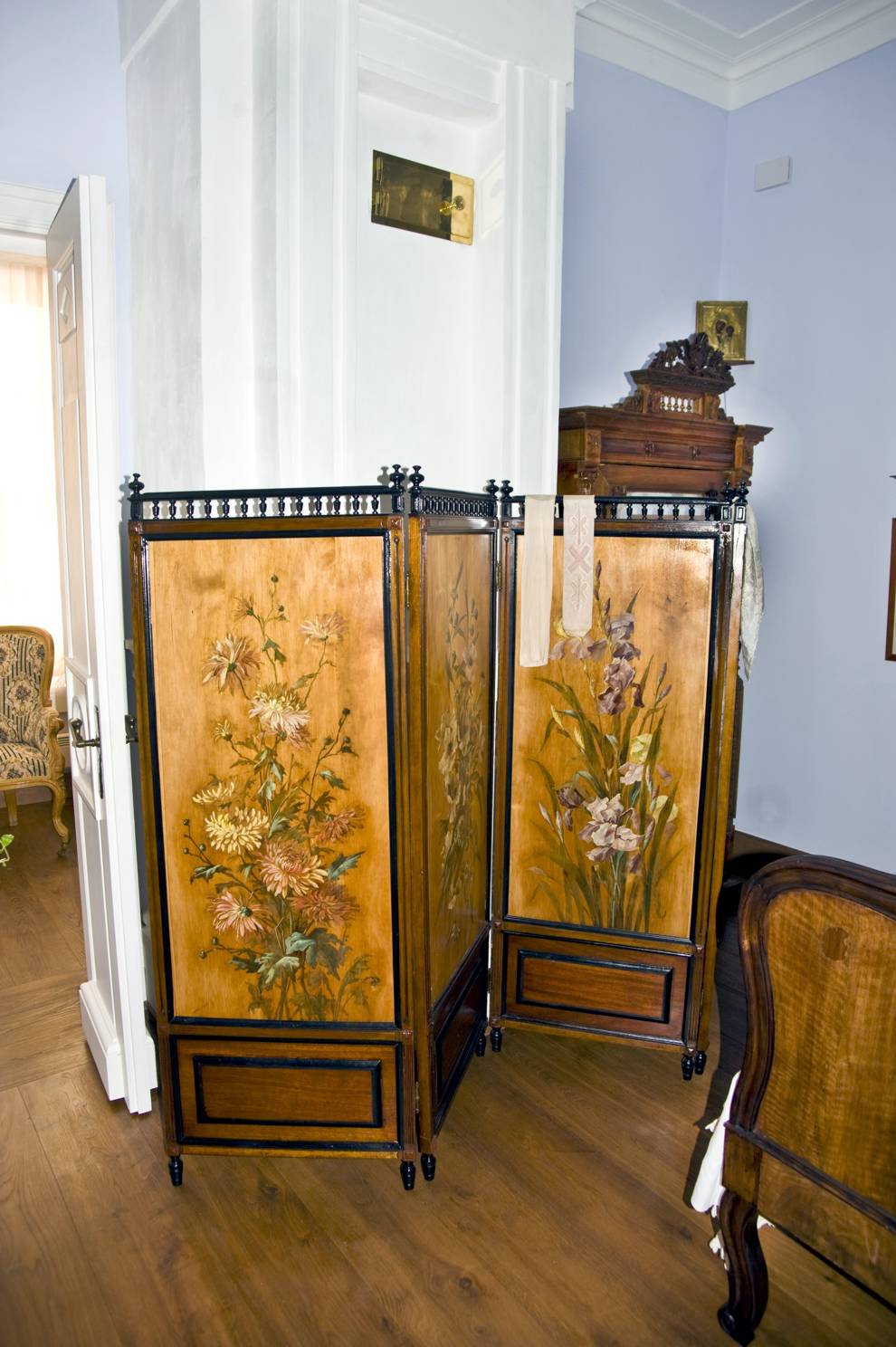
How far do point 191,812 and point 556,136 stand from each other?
2284mm

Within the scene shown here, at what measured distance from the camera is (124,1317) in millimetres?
1906

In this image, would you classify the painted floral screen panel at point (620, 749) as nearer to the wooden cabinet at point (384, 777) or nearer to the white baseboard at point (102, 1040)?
the wooden cabinet at point (384, 777)

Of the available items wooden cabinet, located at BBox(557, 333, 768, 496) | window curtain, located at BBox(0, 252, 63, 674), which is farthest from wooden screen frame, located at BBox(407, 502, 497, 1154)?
window curtain, located at BBox(0, 252, 63, 674)

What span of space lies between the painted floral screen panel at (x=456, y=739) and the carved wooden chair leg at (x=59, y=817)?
2.50 meters

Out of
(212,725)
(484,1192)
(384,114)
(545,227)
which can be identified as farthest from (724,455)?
(484,1192)

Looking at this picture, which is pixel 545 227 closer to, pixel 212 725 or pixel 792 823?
pixel 212 725

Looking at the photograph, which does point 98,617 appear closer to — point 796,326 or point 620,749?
point 620,749

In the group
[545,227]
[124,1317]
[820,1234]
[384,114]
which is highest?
[384,114]

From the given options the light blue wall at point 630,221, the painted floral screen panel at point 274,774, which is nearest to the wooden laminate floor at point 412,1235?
the painted floral screen panel at point 274,774

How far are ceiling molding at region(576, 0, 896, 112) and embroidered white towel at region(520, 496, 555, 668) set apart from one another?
2.47 meters

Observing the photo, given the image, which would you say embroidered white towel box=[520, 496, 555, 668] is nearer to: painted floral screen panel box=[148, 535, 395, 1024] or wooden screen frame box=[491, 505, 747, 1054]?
wooden screen frame box=[491, 505, 747, 1054]

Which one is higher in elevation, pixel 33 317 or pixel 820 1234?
pixel 33 317

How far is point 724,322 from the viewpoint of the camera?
172 inches

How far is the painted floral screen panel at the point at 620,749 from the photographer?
2.59 m
